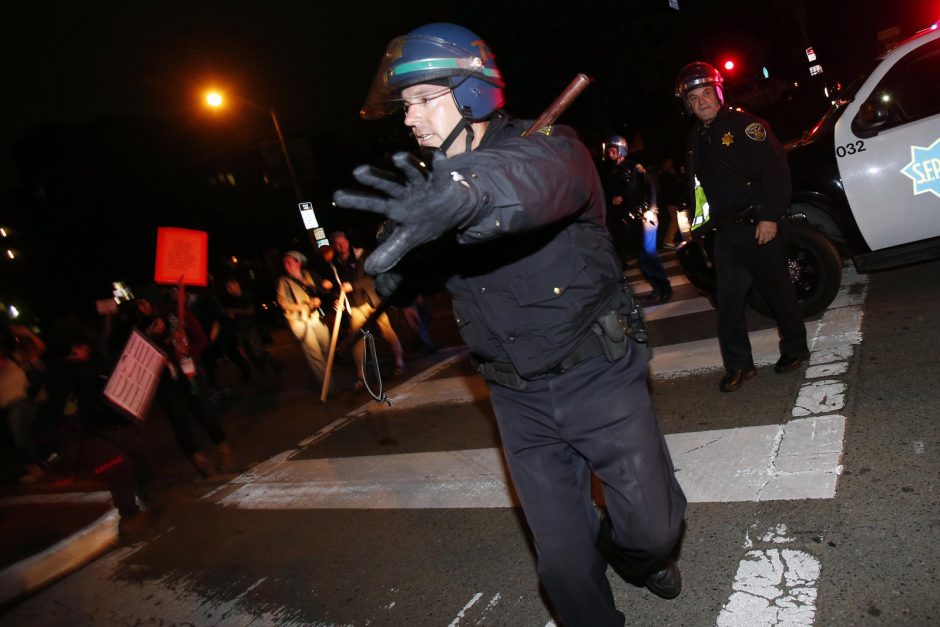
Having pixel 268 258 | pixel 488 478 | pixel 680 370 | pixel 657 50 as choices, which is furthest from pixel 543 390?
pixel 657 50

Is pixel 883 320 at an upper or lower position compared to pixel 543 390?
lower

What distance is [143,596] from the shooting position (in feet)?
12.6

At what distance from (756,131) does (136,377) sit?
5.35 metres

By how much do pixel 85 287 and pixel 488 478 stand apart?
1675 inches

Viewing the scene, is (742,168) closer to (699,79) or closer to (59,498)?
(699,79)

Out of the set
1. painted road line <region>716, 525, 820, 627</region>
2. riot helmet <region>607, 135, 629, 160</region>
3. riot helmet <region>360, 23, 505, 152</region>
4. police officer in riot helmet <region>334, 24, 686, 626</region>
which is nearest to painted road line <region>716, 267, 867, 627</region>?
painted road line <region>716, 525, 820, 627</region>

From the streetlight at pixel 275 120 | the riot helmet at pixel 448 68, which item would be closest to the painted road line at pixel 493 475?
the riot helmet at pixel 448 68

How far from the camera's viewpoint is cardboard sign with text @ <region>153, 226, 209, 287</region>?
6324 mm

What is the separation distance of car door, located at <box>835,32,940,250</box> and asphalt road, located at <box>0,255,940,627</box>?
68 cm

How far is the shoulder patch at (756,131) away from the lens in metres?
3.65

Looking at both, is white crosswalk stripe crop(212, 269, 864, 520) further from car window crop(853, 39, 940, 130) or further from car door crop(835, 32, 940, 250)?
car window crop(853, 39, 940, 130)

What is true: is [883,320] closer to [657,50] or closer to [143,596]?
[143,596]

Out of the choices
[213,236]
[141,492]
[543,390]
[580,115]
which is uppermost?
[213,236]

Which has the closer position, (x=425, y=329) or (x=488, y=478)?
(x=488, y=478)
